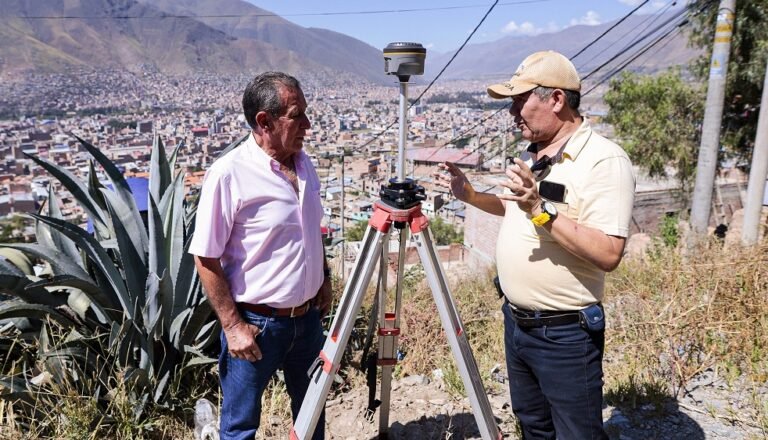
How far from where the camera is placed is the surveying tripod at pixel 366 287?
159cm

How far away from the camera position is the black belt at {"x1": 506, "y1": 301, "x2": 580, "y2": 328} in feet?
5.24

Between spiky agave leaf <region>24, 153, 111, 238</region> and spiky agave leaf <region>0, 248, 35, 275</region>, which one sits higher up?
spiky agave leaf <region>24, 153, 111, 238</region>

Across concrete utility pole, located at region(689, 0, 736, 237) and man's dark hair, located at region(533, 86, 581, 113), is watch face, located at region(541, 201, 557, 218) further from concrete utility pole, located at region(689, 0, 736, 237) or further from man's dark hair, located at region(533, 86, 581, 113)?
concrete utility pole, located at region(689, 0, 736, 237)

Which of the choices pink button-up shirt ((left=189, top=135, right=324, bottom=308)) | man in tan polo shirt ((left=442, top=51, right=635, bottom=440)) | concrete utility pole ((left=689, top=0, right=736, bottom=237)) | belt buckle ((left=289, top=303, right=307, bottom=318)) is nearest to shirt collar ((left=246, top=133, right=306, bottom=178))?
pink button-up shirt ((left=189, top=135, right=324, bottom=308))

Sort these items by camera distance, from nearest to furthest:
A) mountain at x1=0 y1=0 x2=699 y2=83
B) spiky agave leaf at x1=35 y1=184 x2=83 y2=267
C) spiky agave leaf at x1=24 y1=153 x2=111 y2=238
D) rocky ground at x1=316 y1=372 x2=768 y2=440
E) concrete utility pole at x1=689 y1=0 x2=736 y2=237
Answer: rocky ground at x1=316 y1=372 x2=768 y2=440, spiky agave leaf at x1=24 y1=153 x2=111 y2=238, spiky agave leaf at x1=35 y1=184 x2=83 y2=267, concrete utility pole at x1=689 y1=0 x2=736 y2=237, mountain at x1=0 y1=0 x2=699 y2=83

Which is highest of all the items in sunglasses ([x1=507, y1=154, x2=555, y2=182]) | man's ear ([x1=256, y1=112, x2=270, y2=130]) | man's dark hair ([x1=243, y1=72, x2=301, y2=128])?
man's dark hair ([x1=243, y1=72, x2=301, y2=128])

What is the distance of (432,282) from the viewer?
1.65 m

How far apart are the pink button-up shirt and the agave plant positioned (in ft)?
2.23

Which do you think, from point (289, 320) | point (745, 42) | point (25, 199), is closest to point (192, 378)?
point (289, 320)

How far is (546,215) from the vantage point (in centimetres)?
143

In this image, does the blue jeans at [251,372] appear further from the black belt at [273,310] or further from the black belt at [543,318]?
the black belt at [543,318]

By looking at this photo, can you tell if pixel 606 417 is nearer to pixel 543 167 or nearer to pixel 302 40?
pixel 543 167

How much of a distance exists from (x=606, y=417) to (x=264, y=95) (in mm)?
2170

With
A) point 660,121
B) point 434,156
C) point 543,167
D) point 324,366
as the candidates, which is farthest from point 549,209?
point 660,121
